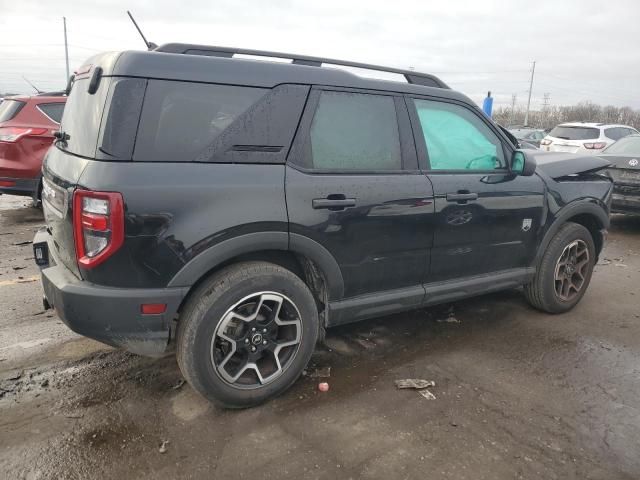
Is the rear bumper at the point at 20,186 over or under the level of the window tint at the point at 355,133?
under

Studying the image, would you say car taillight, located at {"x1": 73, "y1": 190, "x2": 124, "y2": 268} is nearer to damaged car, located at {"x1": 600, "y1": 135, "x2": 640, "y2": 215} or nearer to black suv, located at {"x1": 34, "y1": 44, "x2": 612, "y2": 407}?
black suv, located at {"x1": 34, "y1": 44, "x2": 612, "y2": 407}

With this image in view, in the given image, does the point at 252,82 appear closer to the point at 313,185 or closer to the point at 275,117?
the point at 275,117

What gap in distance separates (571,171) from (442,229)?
1.62m

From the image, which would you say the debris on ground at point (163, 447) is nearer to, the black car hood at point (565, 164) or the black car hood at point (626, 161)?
the black car hood at point (565, 164)

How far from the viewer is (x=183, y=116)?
251 centimetres

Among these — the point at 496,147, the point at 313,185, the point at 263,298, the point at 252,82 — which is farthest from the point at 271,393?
the point at 496,147

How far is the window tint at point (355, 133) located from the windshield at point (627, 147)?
6.72m

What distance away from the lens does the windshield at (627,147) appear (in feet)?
26.7

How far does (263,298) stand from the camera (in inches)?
107

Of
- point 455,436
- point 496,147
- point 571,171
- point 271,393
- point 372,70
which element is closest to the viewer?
point 455,436

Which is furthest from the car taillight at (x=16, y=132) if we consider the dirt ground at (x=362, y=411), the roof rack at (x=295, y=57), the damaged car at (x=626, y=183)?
the damaged car at (x=626, y=183)

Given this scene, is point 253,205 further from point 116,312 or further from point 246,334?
point 116,312

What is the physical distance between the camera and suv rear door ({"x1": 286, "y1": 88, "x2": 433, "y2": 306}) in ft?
9.21

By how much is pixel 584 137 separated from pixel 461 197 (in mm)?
12438
